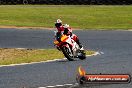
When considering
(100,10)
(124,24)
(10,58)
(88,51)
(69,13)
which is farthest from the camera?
(100,10)

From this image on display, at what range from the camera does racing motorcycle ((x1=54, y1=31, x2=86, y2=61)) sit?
671 inches

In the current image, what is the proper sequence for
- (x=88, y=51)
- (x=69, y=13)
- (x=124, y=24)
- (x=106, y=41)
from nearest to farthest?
(x=88, y=51) < (x=106, y=41) < (x=124, y=24) < (x=69, y=13)

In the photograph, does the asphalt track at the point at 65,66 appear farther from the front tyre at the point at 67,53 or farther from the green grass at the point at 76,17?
the green grass at the point at 76,17

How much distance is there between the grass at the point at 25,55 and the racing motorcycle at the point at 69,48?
117 centimetres

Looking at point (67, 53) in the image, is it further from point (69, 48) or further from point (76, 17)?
point (76, 17)

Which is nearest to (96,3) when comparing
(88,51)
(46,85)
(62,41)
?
(88,51)

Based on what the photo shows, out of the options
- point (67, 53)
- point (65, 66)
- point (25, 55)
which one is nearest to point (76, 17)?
point (25, 55)

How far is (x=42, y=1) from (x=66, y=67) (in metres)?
50.9

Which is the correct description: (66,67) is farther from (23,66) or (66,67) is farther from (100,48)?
(100,48)

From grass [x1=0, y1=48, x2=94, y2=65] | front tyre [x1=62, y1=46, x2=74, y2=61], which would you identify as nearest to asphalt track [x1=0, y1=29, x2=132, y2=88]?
front tyre [x1=62, y1=46, x2=74, y2=61]

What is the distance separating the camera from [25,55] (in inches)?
773

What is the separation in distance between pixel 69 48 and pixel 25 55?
300cm

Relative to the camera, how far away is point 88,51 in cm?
2170

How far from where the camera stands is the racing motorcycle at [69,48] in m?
17.0
